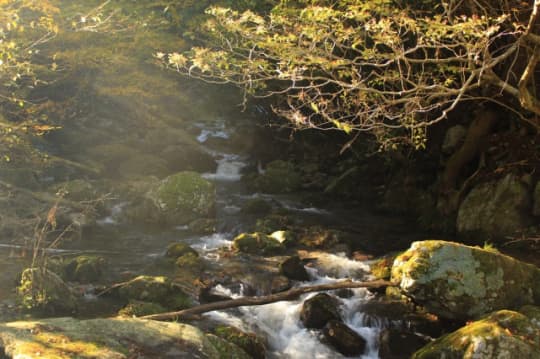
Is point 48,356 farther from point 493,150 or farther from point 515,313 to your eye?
point 493,150

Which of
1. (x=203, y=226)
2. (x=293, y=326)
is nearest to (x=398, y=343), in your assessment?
(x=293, y=326)

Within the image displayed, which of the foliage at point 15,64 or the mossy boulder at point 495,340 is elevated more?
the foliage at point 15,64

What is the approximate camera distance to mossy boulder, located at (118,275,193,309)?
28.6 feet

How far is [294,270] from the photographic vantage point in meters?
10.3

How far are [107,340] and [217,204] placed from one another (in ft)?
39.0

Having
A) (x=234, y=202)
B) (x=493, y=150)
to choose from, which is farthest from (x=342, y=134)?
(x=493, y=150)

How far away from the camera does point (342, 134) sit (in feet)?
71.4

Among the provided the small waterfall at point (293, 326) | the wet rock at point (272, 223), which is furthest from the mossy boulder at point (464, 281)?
the wet rock at point (272, 223)

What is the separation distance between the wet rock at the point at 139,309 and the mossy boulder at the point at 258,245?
13.6 feet

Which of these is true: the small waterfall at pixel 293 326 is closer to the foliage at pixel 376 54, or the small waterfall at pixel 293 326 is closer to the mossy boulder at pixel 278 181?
the foliage at pixel 376 54

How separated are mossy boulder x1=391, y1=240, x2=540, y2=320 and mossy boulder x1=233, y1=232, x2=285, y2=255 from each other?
4416 millimetres

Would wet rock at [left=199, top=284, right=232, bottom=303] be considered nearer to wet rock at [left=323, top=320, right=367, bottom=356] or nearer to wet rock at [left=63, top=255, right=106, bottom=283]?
wet rock at [left=323, top=320, right=367, bottom=356]

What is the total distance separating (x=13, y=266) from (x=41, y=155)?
3433 mm

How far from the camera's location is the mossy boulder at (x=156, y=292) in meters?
8.71
